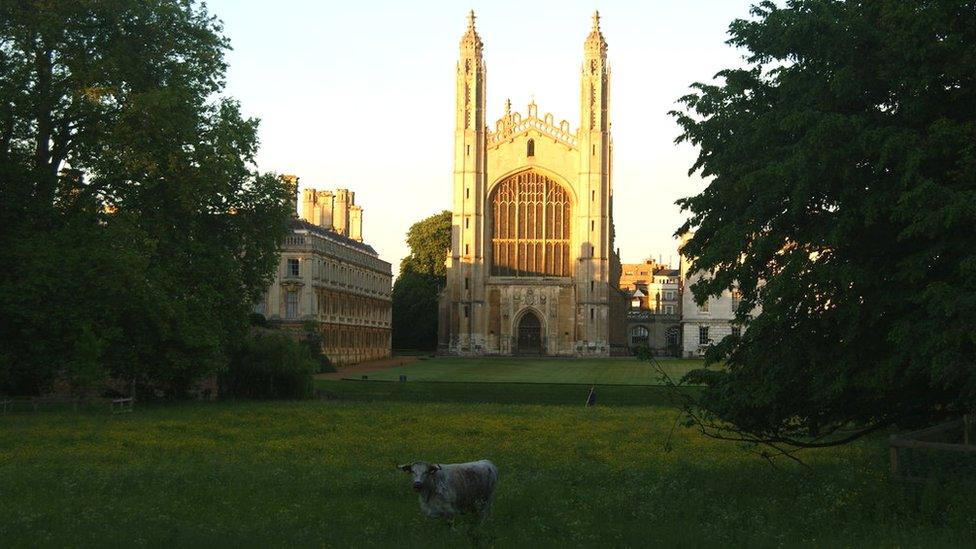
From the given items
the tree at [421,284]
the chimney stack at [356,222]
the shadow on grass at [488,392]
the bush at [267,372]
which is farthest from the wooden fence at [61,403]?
the tree at [421,284]

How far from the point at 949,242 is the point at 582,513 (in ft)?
18.4

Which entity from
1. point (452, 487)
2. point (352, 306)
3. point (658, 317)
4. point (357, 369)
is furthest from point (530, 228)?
point (452, 487)

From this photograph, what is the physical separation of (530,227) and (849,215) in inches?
3489

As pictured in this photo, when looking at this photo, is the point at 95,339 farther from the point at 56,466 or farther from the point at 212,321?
the point at 56,466

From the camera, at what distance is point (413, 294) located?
115312 mm

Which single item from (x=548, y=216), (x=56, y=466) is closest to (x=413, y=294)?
(x=548, y=216)

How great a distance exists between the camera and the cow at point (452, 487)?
1353cm

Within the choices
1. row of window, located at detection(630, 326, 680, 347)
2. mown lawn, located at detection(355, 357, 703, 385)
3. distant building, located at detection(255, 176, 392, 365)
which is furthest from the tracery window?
row of window, located at detection(630, 326, 680, 347)

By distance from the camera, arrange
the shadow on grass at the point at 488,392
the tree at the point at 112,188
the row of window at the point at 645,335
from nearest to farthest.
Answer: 1. the tree at the point at 112,188
2. the shadow on grass at the point at 488,392
3. the row of window at the point at 645,335

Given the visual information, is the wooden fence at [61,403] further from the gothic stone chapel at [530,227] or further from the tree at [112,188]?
the gothic stone chapel at [530,227]

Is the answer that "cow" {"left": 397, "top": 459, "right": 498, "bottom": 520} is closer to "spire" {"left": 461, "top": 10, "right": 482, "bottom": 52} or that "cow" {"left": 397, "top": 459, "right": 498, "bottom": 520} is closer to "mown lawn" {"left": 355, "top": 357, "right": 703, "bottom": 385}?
"mown lawn" {"left": 355, "top": 357, "right": 703, "bottom": 385}

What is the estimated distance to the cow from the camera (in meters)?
13.5

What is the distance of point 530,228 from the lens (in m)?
104

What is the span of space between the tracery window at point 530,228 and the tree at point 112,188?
66418 mm
